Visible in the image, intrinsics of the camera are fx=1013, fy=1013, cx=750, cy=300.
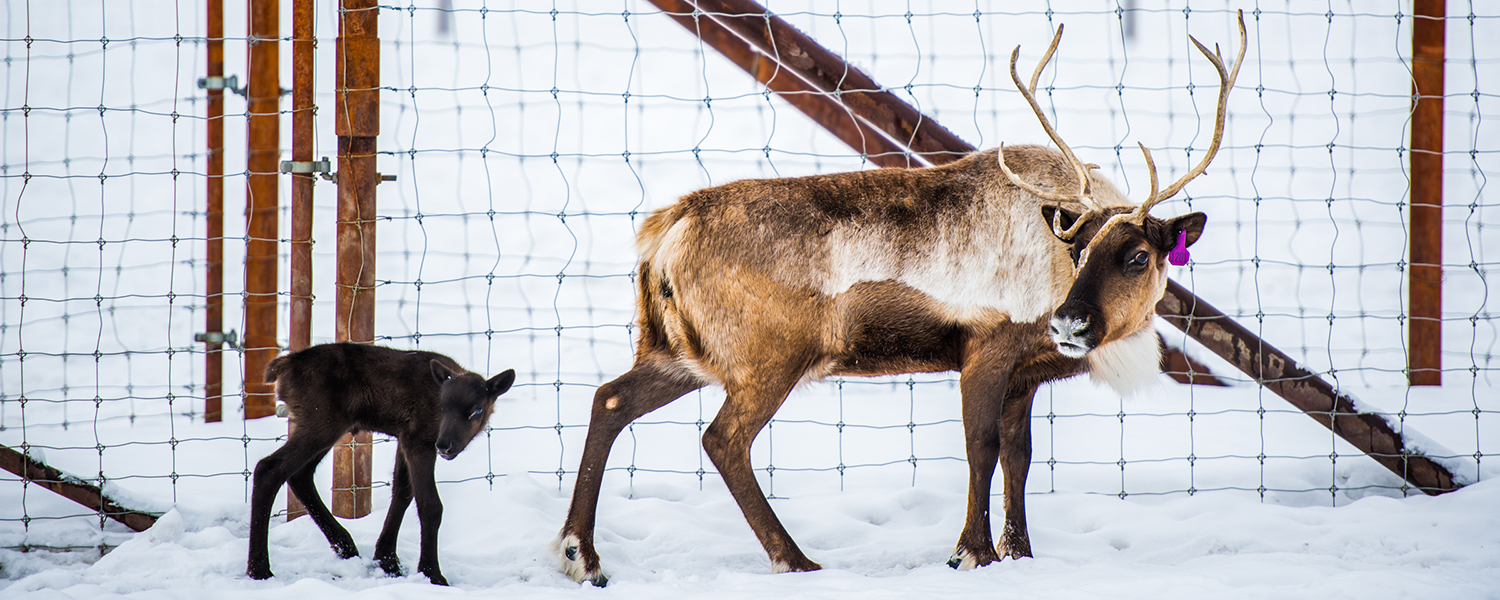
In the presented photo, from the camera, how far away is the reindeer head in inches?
134

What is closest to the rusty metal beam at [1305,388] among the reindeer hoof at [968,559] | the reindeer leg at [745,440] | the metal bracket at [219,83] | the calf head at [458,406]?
the reindeer hoof at [968,559]

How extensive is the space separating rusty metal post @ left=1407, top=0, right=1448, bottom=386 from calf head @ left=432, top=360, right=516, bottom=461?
4.38 meters

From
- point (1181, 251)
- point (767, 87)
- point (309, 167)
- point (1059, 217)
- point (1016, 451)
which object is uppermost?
point (767, 87)

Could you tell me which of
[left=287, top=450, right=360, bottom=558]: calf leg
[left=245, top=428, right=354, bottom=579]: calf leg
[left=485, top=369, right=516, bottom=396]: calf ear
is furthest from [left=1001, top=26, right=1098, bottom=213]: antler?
[left=287, top=450, right=360, bottom=558]: calf leg

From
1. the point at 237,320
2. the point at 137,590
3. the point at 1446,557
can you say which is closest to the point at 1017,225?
the point at 1446,557

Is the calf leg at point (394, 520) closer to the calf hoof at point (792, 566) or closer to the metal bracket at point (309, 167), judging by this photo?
the metal bracket at point (309, 167)

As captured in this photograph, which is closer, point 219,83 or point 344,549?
point 344,549

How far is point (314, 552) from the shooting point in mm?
3674

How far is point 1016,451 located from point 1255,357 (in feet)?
4.71

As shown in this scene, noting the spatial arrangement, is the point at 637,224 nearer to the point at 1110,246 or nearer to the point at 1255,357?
the point at 1255,357

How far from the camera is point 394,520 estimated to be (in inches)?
140

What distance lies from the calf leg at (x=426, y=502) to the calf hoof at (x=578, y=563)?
1.35 ft

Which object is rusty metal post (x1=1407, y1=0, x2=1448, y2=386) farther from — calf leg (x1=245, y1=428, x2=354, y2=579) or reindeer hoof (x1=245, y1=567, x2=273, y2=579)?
reindeer hoof (x1=245, y1=567, x2=273, y2=579)

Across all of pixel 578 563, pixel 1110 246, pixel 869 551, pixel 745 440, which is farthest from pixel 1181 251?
pixel 578 563
